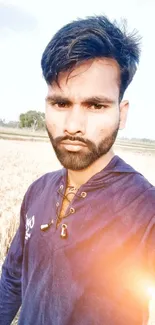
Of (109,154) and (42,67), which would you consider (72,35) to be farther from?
(109,154)

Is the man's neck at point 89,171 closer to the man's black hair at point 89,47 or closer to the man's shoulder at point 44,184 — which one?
the man's shoulder at point 44,184

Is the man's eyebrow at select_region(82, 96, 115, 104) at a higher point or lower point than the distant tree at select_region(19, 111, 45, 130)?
higher

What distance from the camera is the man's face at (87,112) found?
4.77 ft

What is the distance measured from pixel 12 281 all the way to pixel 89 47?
147 cm

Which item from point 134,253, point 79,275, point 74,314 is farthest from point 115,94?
point 74,314

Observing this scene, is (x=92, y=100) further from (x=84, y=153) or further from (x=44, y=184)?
(x=44, y=184)

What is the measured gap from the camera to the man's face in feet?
4.77

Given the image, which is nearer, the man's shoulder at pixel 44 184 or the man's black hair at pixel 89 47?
the man's black hair at pixel 89 47

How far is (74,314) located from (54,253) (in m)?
A: 0.28

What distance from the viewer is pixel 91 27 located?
1495 mm

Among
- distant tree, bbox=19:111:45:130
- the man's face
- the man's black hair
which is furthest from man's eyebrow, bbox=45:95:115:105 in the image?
distant tree, bbox=19:111:45:130

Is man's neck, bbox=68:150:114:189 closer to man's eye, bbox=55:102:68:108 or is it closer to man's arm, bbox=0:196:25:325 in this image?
man's eye, bbox=55:102:68:108

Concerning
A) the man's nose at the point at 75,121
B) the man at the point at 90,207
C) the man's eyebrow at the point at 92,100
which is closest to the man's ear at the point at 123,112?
the man at the point at 90,207

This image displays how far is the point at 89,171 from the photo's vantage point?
1.58 m
